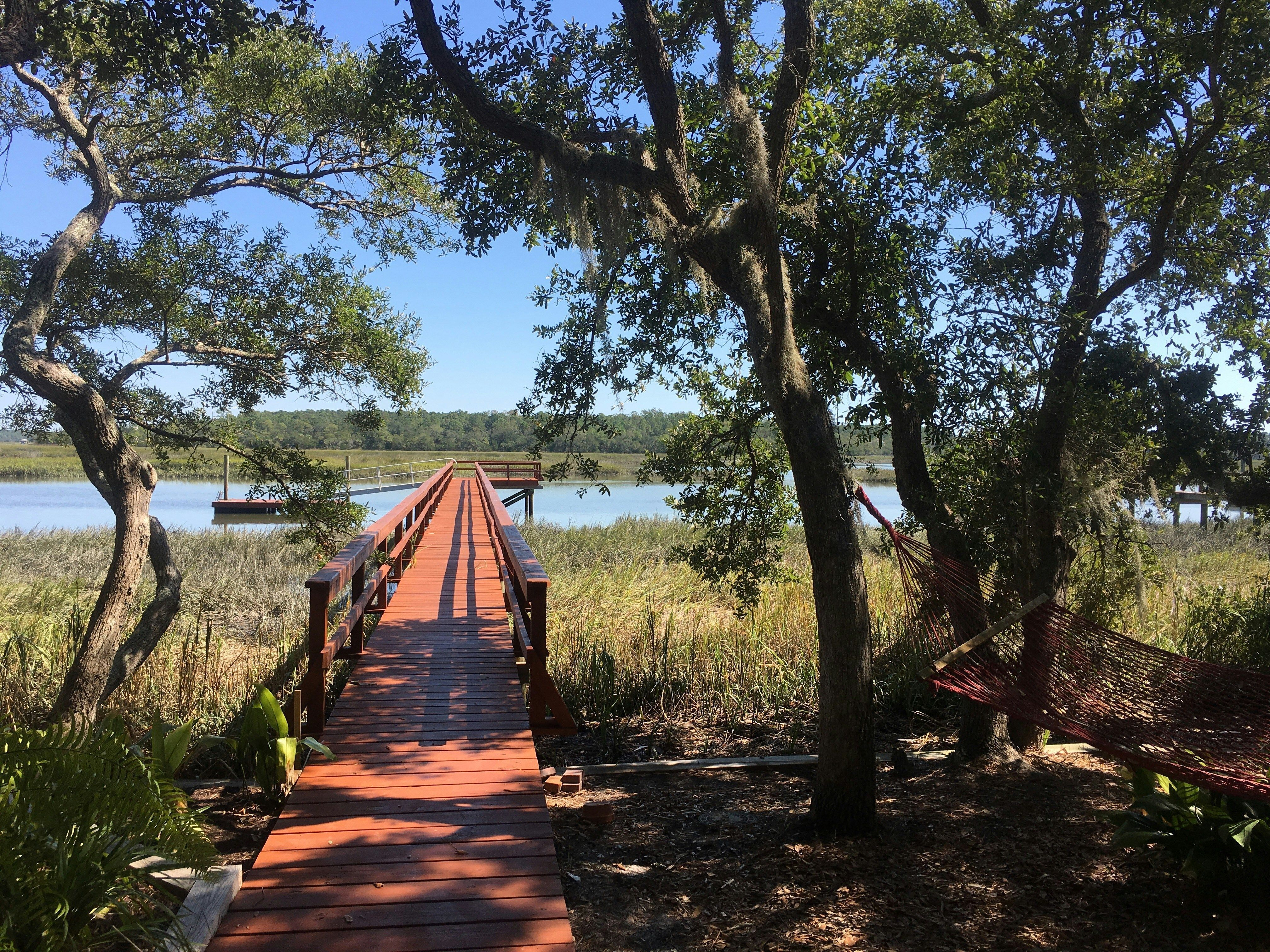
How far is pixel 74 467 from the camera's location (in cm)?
5022

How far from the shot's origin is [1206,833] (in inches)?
127

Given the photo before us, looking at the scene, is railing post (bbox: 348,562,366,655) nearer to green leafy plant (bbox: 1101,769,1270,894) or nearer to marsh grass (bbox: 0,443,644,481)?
green leafy plant (bbox: 1101,769,1270,894)

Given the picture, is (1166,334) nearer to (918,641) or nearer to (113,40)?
(918,641)

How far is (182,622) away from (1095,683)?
952 centimetres

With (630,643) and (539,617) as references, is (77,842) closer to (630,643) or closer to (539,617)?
(539,617)

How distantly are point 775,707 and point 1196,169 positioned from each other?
4624 millimetres

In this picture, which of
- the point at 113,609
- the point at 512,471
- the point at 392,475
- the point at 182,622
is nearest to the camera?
the point at 113,609

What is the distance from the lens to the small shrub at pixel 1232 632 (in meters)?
6.08

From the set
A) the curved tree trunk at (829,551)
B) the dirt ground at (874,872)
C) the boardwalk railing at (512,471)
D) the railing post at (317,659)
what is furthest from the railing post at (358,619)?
the boardwalk railing at (512,471)

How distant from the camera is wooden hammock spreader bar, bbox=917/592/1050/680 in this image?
4.14m

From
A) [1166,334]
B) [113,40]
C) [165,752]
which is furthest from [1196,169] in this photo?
[113,40]

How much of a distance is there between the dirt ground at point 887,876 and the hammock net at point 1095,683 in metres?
0.59

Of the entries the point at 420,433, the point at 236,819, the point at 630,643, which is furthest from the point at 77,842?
the point at 420,433

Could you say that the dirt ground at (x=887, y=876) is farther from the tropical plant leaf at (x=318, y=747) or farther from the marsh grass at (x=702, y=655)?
the marsh grass at (x=702, y=655)
